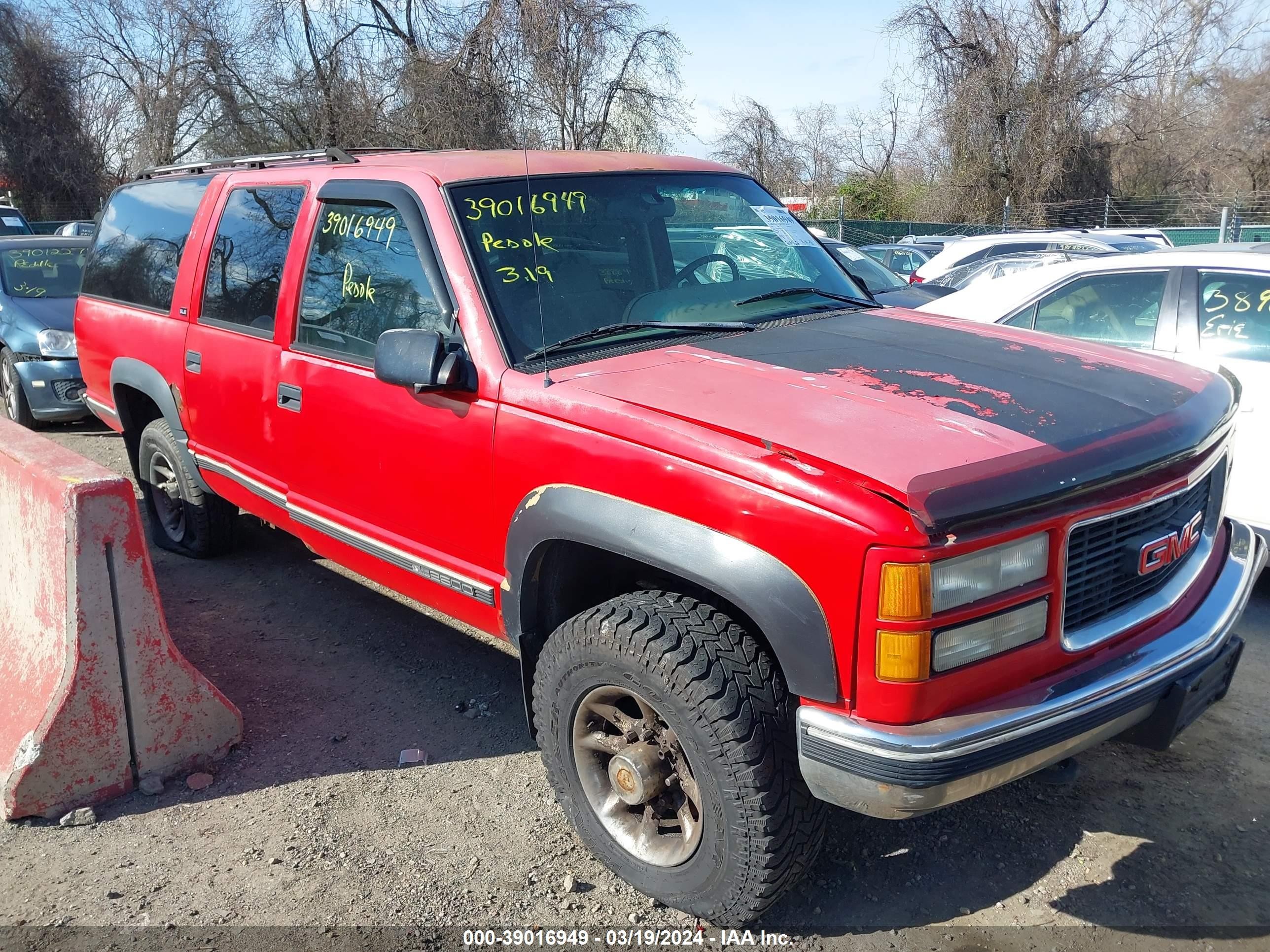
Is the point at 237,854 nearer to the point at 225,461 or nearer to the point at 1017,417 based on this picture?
the point at 225,461

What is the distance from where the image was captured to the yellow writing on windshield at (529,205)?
3420 millimetres

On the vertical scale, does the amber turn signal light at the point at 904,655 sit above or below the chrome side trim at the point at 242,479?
above

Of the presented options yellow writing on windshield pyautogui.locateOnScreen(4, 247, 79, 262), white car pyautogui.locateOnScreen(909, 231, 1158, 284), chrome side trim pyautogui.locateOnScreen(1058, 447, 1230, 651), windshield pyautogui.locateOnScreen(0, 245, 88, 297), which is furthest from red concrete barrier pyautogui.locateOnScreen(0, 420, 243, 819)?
white car pyautogui.locateOnScreen(909, 231, 1158, 284)

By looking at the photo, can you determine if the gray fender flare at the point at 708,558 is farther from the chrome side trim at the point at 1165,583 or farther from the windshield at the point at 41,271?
the windshield at the point at 41,271

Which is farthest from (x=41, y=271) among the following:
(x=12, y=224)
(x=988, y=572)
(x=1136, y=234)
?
(x=1136, y=234)

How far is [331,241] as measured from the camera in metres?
3.86

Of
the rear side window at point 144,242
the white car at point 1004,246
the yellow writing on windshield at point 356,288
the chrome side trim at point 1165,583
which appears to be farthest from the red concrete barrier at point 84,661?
the white car at point 1004,246

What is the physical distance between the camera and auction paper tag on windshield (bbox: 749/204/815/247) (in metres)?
4.15

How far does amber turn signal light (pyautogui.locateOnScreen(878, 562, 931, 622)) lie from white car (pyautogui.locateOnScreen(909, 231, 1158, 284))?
10.7m

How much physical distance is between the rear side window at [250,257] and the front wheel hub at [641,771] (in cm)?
230

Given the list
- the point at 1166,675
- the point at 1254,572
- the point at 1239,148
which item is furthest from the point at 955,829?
the point at 1239,148

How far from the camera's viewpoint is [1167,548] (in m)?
2.79

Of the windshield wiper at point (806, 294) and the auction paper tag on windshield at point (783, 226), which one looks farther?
the auction paper tag on windshield at point (783, 226)

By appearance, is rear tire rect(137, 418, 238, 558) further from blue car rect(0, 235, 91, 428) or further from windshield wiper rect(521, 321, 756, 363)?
blue car rect(0, 235, 91, 428)
